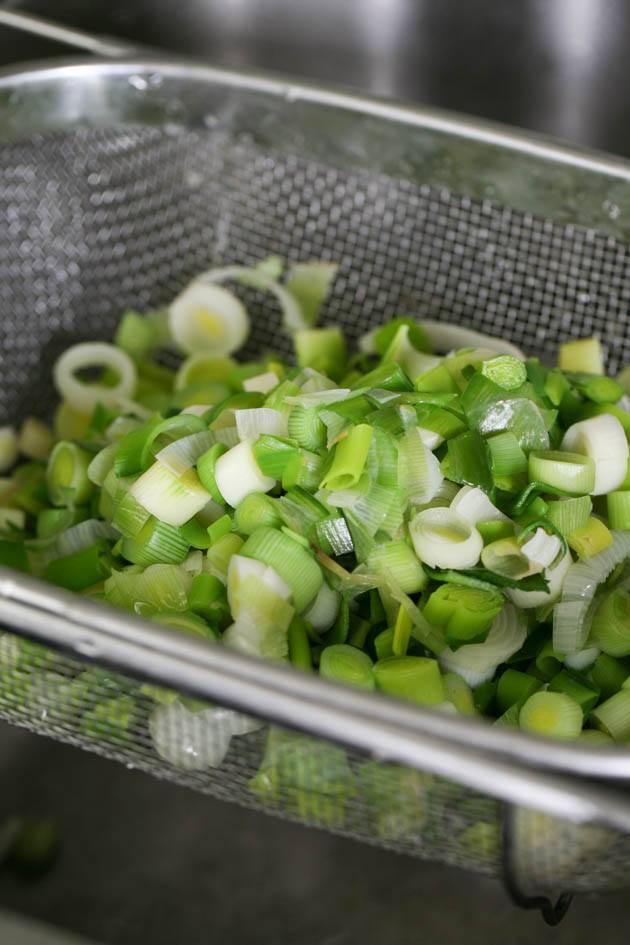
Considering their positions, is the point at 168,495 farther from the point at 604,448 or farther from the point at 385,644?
the point at 604,448

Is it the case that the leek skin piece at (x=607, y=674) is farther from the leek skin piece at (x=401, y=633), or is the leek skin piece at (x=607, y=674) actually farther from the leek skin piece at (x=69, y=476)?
the leek skin piece at (x=69, y=476)

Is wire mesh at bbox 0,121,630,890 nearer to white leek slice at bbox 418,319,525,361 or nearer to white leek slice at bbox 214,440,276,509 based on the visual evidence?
white leek slice at bbox 418,319,525,361

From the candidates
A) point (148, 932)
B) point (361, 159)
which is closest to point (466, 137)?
point (361, 159)

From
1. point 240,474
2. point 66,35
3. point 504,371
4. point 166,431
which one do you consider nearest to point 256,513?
point 240,474

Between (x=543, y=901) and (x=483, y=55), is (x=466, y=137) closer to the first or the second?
(x=483, y=55)

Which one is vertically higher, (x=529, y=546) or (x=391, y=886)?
(x=529, y=546)

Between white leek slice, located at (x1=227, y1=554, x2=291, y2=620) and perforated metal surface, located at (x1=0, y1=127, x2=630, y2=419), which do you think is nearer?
white leek slice, located at (x1=227, y1=554, x2=291, y2=620)

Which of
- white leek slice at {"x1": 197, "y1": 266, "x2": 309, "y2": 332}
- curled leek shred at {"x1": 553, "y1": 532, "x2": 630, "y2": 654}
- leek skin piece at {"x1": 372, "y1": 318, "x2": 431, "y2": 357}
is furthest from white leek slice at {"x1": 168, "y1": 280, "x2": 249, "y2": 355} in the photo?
curled leek shred at {"x1": 553, "y1": 532, "x2": 630, "y2": 654}
